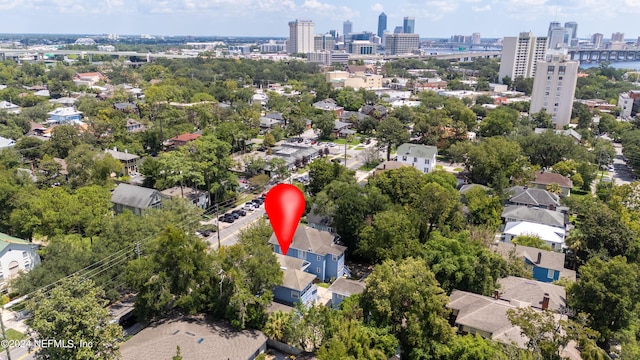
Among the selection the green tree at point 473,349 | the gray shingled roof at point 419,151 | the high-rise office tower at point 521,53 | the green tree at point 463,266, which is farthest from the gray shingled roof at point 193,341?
the high-rise office tower at point 521,53

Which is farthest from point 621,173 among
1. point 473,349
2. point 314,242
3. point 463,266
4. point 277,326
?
point 277,326

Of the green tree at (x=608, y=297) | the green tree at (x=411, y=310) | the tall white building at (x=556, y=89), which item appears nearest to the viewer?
the green tree at (x=411, y=310)

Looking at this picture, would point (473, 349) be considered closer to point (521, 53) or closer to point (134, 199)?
point (134, 199)

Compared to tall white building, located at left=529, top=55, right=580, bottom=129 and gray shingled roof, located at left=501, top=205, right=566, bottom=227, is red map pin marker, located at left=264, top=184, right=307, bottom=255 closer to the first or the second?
gray shingled roof, located at left=501, top=205, right=566, bottom=227

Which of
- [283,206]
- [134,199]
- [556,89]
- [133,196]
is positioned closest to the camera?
[283,206]

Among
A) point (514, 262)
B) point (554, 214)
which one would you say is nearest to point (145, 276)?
point (514, 262)

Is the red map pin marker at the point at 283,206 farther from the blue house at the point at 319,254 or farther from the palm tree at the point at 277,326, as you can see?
the blue house at the point at 319,254
